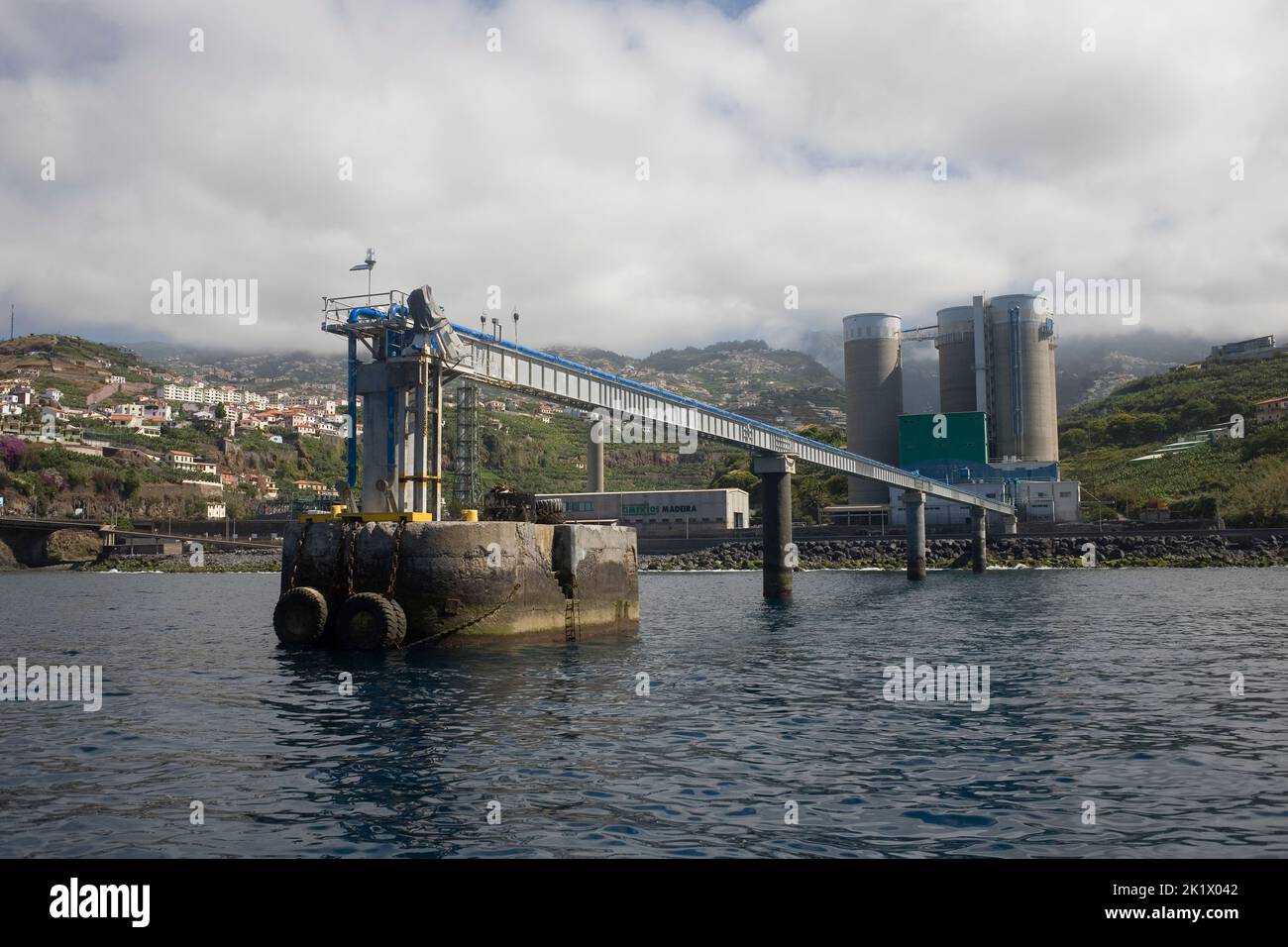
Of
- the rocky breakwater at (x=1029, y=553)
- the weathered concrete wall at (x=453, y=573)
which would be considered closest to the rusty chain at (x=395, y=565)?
the weathered concrete wall at (x=453, y=573)

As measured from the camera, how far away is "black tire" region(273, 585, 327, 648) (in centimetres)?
2767

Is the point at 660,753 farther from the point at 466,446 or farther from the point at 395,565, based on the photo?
the point at 466,446

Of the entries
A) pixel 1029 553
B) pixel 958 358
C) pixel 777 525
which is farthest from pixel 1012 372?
pixel 777 525

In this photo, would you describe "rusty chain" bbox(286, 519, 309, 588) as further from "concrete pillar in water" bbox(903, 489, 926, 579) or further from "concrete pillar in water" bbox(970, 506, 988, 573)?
"concrete pillar in water" bbox(970, 506, 988, 573)

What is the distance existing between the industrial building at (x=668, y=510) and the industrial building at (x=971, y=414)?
18.4 meters

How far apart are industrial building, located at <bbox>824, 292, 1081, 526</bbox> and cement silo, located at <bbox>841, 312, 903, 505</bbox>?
0.46ft

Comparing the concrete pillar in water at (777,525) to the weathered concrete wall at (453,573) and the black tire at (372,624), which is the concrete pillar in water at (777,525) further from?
the black tire at (372,624)

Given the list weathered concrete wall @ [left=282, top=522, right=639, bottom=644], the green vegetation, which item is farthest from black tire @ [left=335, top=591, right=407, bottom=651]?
the green vegetation
